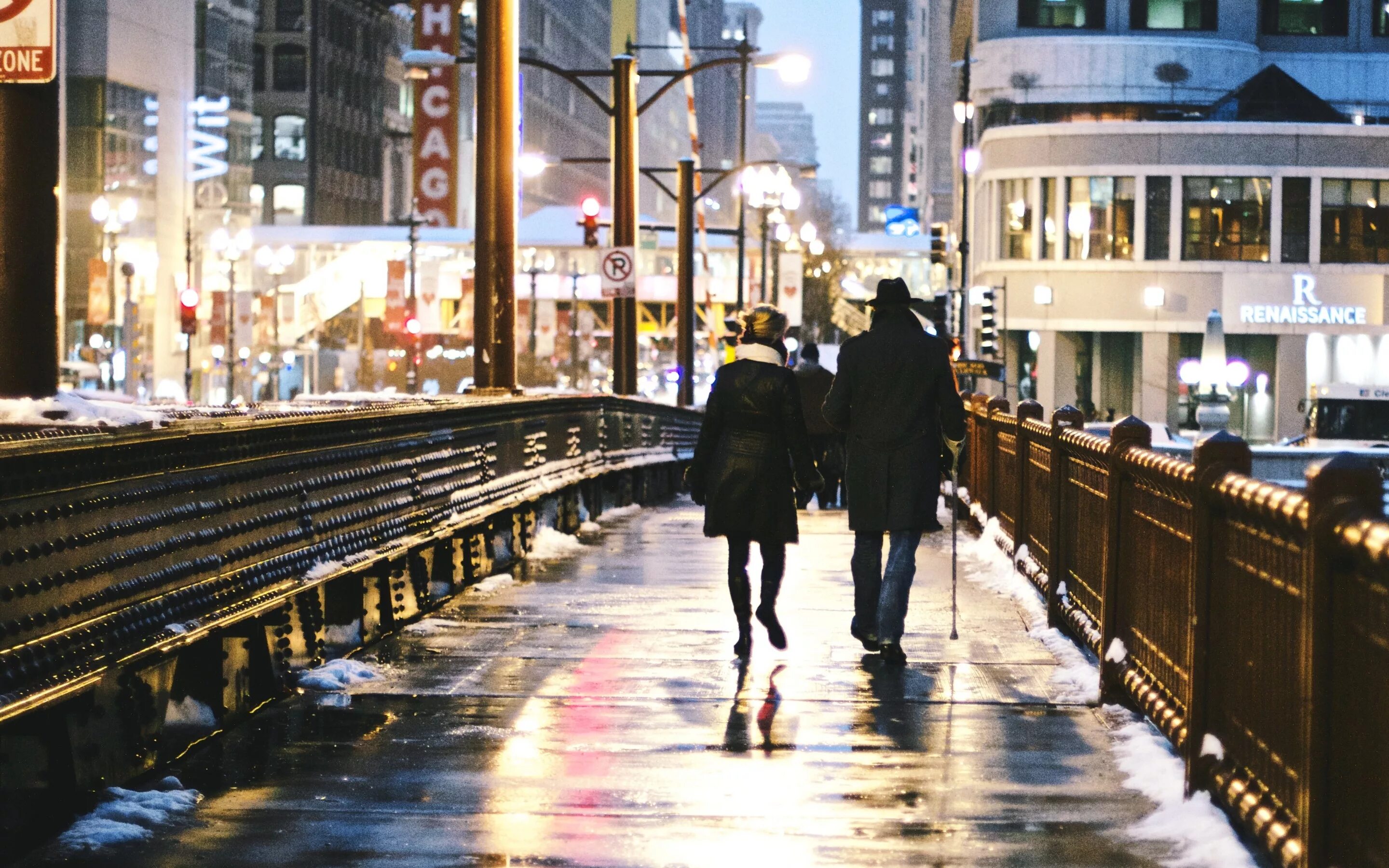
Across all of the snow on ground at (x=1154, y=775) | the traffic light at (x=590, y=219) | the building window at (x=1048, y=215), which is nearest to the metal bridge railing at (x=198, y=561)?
the snow on ground at (x=1154, y=775)

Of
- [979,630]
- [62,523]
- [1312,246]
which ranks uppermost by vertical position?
[1312,246]

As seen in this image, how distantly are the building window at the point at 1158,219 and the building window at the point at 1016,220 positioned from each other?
408cm

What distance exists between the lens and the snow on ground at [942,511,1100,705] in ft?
29.9

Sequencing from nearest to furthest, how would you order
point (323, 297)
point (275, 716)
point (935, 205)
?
point (275, 716)
point (323, 297)
point (935, 205)

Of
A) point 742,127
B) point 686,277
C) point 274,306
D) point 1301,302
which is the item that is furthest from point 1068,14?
point 686,277

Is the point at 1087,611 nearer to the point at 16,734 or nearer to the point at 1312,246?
the point at 16,734

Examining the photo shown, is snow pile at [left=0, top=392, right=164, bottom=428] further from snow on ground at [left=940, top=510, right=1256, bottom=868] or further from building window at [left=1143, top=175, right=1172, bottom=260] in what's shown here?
building window at [left=1143, top=175, right=1172, bottom=260]

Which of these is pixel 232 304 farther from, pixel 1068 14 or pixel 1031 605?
pixel 1031 605

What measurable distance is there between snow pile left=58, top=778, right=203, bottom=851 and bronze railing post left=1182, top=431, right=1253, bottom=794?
3441 millimetres

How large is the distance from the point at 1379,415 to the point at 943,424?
3368 centimetres

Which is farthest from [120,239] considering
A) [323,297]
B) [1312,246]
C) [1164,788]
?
[1164,788]

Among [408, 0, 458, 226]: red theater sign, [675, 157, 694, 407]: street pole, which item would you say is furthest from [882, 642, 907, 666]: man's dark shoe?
[408, 0, 458, 226]: red theater sign

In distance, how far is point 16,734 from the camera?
5.83 metres

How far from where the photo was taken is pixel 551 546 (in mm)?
16750
